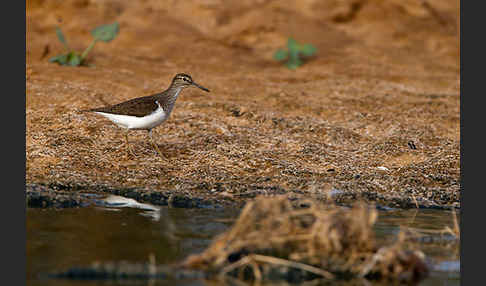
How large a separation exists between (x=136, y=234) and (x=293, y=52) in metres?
9.09

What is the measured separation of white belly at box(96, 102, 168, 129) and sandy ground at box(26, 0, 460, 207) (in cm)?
39

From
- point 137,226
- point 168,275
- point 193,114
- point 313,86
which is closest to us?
point 168,275

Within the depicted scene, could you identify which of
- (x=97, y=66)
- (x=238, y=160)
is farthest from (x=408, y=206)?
(x=97, y=66)

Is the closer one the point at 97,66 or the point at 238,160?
the point at 238,160

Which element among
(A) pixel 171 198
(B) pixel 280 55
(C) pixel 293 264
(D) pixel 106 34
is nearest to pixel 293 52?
(B) pixel 280 55

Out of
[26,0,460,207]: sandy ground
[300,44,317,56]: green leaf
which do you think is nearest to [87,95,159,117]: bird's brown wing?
[26,0,460,207]: sandy ground

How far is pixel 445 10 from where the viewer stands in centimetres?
1806

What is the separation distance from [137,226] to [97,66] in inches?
302

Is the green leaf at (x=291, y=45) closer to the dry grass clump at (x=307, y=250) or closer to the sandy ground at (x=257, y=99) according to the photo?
the sandy ground at (x=257, y=99)

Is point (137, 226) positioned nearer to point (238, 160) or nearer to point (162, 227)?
point (162, 227)

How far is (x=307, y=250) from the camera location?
5.50 metres

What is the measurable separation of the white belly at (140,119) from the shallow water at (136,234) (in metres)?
1.69

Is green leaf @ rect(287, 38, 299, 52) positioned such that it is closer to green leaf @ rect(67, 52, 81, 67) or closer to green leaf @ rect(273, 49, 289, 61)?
green leaf @ rect(273, 49, 289, 61)

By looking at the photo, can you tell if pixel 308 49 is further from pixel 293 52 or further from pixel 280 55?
pixel 280 55
